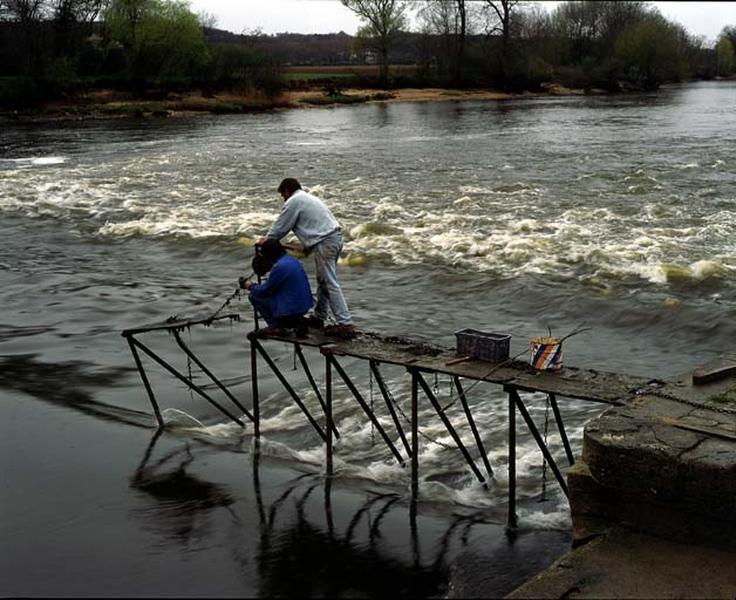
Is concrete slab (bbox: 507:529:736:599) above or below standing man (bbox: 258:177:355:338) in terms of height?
below

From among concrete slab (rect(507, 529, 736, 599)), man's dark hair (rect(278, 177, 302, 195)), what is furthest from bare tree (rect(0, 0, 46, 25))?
concrete slab (rect(507, 529, 736, 599))

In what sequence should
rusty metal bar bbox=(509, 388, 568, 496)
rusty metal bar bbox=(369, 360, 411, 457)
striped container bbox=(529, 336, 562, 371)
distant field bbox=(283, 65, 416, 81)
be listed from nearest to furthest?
rusty metal bar bbox=(509, 388, 568, 496) < striped container bbox=(529, 336, 562, 371) < rusty metal bar bbox=(369, 360, 411, 457) < distant field bbox=(283, 65, 416, 81)

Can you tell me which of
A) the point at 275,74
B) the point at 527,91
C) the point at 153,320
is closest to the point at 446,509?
the point at 153,320

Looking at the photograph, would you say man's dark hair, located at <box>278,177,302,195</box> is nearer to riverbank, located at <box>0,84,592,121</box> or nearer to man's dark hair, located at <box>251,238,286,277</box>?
man's dark hair, located at <box>251,238,286,277</box>

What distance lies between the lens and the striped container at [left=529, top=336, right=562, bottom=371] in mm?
8469

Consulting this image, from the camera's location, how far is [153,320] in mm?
16484

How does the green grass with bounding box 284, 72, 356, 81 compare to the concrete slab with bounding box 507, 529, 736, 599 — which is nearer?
the concrete slab with bounding box 507, 529, 736, 599

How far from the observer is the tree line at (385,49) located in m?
73.9

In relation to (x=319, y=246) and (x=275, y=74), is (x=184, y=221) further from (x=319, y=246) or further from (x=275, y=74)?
(x=275, y=74)

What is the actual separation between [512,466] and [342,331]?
261 cm

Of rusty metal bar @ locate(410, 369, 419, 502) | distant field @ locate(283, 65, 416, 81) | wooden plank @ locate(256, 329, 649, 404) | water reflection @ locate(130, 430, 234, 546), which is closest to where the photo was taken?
wooden plank @ locate(256, 329, 649, 404)

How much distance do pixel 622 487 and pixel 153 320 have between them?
10915mm

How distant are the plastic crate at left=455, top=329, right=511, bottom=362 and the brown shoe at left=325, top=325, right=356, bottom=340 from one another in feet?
4.68

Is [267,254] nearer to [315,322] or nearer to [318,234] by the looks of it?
[318,234]
